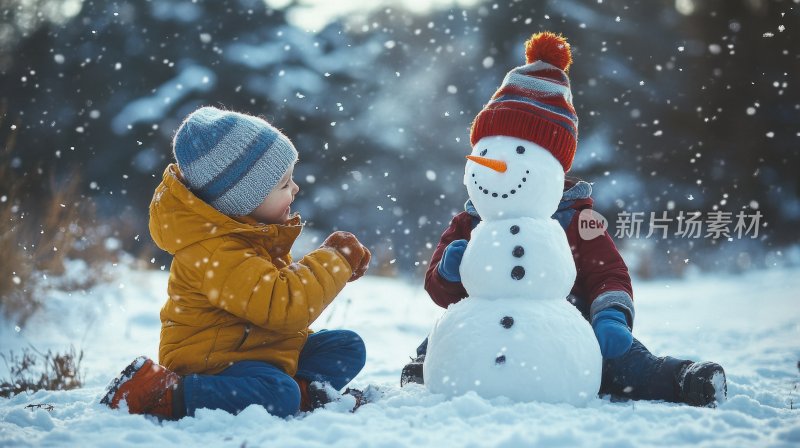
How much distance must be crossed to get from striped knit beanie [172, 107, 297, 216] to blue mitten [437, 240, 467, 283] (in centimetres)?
75

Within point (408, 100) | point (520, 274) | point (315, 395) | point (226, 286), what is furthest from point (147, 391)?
point (408, 100)

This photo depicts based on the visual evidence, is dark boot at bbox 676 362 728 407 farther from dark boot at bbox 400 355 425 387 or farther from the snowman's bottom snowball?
dark boot at bbox 400 355 425 387

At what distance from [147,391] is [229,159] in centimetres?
90

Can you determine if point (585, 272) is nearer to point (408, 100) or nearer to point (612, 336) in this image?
point (612, 336)

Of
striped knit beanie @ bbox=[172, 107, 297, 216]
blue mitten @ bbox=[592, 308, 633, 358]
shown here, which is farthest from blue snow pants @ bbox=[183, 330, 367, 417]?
blue mitten @ bbox=[592, 308, 633, 358]

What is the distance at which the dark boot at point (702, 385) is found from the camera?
2.39m

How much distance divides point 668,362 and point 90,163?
9.26 m

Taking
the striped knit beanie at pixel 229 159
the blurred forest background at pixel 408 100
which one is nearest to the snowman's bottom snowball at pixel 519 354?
the striped knit beanie at pixel 229 159

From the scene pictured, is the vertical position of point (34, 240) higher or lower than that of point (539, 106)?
lower

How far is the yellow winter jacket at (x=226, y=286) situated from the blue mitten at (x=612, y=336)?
1006 millimetres

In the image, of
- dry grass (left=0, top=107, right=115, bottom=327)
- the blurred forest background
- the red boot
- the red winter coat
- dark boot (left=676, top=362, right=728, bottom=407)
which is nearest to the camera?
the red boot

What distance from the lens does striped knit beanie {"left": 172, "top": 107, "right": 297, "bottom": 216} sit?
96.7 inches

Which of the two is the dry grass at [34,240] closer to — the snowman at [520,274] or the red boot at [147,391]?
the red boot at [147,391]

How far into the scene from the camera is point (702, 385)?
7.87 feet
